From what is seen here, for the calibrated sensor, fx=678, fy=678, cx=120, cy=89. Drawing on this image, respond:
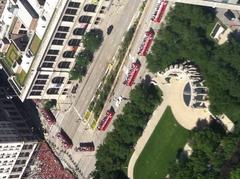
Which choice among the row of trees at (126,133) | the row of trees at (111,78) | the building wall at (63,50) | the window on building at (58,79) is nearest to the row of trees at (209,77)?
the row of trees at (126,133)

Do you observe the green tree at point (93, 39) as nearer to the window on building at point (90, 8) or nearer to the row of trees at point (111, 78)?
the window on building at point (90, 8)

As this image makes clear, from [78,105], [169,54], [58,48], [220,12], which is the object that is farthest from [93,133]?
[220,12]

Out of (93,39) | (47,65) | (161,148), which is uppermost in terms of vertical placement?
(47,65)

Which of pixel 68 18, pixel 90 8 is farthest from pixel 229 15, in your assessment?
pixel 68 18

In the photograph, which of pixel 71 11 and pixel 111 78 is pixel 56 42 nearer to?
pixel 71 11

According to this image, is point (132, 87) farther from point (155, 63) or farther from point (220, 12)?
point (220, 12)

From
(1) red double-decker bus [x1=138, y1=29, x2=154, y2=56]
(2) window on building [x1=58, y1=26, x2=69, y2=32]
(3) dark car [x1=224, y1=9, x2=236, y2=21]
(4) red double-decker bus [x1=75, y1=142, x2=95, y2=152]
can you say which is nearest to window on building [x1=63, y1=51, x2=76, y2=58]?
A: (2) window on building [x1=58, y1=26, x2=69, y2=32]
